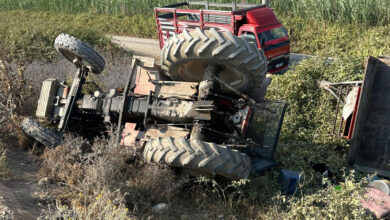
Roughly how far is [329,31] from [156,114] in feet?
39.6

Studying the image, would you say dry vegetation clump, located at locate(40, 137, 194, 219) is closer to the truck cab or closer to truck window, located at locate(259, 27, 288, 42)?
the truck cab

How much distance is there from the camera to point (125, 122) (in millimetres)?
6879

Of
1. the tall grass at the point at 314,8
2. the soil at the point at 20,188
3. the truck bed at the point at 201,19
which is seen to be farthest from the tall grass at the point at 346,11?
the soil at the point at 20,188

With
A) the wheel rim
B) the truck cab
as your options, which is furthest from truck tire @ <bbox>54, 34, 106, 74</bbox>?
the truck cab

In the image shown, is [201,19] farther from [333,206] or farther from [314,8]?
[333,206]

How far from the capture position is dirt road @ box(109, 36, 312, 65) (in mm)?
16016

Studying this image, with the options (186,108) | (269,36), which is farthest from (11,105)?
(269,36)

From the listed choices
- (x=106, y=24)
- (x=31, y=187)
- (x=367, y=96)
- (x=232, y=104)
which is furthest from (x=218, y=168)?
(x=106, y=24)

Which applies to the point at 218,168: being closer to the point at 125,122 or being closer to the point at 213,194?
the point at 213,194

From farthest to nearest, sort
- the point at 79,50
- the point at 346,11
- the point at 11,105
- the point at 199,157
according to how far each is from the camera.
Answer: the point at 346,11 < the point at 11,105 < the point at 79,50 < the point at 199,157

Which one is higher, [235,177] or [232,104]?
[232,104]

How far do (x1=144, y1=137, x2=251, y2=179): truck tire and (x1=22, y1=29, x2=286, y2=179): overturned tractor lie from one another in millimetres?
12

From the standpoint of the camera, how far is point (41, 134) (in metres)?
6.67

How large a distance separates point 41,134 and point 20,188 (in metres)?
1.06
